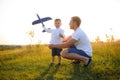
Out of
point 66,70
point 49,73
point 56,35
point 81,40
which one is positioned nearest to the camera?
point 49,73

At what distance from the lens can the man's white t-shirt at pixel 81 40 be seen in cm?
687

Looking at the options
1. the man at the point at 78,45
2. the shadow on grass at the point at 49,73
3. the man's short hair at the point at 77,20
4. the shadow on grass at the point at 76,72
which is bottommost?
the shadow on grass at the point at 76,72

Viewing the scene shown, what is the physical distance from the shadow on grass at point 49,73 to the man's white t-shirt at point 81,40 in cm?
91

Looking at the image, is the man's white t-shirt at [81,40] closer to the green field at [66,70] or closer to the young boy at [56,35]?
the green field at [66,70]

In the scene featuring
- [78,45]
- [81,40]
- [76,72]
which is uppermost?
[81,40]

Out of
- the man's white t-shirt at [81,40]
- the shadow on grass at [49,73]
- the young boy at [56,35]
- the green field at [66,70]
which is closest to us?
the shadow on grass at [49,73]

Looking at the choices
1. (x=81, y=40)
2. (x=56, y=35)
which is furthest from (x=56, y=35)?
(x=81, y=40)

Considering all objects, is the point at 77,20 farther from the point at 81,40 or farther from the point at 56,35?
the point at 56,35

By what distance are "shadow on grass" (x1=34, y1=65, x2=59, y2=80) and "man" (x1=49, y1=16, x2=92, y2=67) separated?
1.80ft

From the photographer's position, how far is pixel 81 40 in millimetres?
6969

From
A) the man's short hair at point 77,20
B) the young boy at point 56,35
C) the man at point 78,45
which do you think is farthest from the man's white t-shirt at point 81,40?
the young boy at point 56,35

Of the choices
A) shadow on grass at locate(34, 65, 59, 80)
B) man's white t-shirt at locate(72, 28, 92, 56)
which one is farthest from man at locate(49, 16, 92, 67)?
shadow on grass at locate(34, 65, 59, 80)

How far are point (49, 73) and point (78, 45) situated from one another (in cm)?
111

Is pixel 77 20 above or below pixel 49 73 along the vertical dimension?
above
